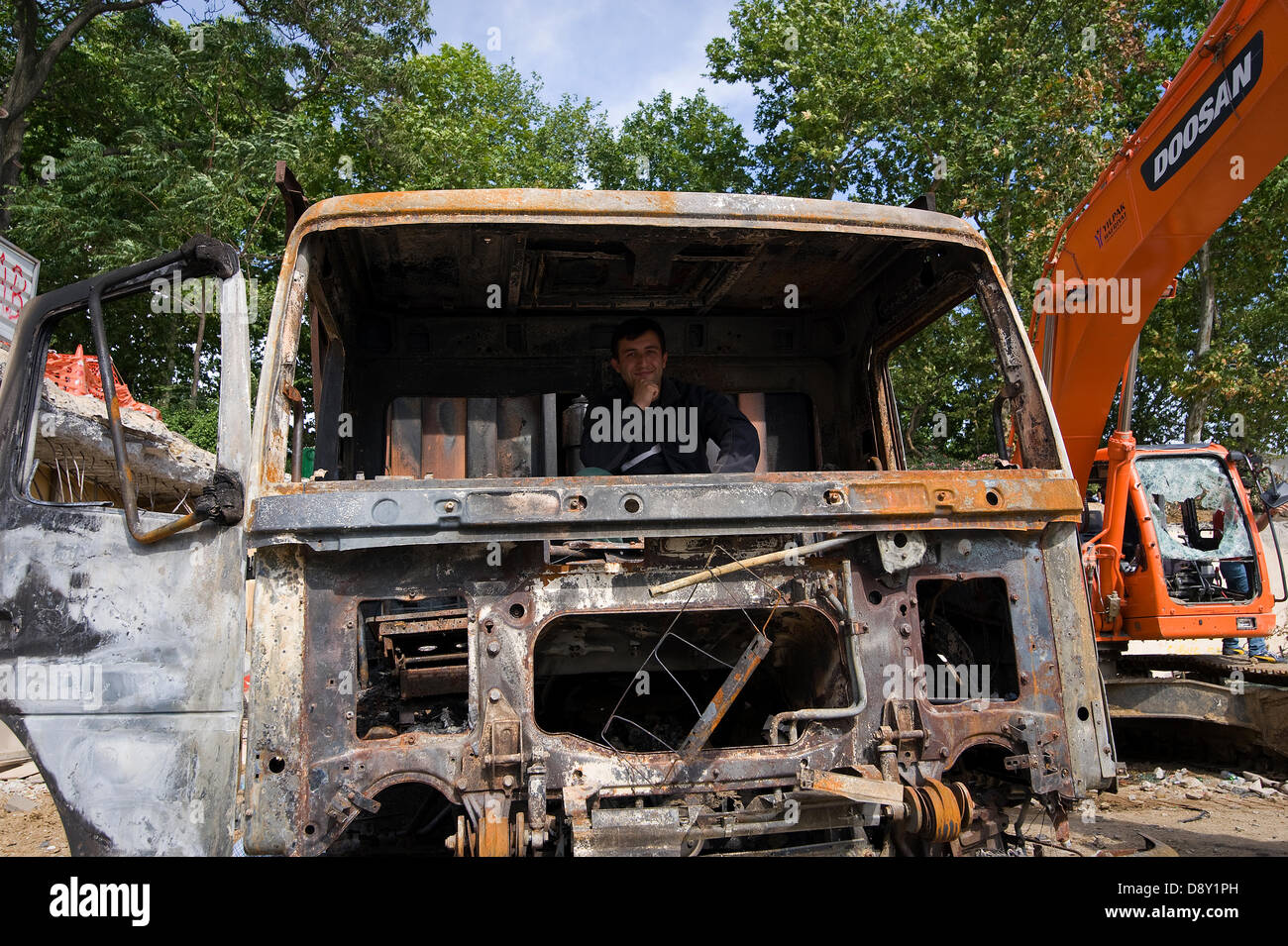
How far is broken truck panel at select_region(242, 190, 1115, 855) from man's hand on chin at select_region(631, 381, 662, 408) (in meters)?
0.99

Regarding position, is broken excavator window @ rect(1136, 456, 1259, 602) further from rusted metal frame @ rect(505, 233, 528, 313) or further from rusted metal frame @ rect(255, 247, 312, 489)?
rusted metal frame @ rect(255, 247, 312, 489)

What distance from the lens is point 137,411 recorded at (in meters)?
9.16

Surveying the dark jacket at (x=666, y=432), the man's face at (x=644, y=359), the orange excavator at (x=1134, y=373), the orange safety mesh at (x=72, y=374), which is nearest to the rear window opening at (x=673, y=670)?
the dark jacket at (x=666, y=432)

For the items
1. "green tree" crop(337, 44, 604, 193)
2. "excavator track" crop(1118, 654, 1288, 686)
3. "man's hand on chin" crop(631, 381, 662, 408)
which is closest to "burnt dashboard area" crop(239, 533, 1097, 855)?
"man's hand on chin" crop(631, 381, 662, 408)

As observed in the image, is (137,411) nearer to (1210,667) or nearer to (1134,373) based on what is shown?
(1134,373)

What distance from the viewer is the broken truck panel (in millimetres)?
2609

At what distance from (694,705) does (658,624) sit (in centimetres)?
53

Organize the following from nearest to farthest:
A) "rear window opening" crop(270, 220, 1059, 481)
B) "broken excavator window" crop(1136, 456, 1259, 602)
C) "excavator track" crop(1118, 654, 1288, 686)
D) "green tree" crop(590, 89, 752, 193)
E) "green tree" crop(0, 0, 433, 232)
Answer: "rear window opening" crop(270, 220, 1059, 481) → "excavator track" crop(1118, 654, 1288, 686) → "broken excavator window" crop(1136, 456, 1259, 602) → "green tree" crop(0, 0, 433, 232) → "green tree" crop(590, 89, 752, 193)

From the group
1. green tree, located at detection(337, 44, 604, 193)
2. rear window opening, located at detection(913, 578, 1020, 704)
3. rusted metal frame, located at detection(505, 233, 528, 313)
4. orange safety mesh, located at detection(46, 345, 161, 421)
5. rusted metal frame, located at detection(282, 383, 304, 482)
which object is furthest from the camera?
green tree, located at detection(337, 44, 604, 193)

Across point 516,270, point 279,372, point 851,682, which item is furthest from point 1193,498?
point 279,372

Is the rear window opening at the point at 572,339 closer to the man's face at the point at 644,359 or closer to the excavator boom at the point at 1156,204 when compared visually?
the man's face at the point at 644,359

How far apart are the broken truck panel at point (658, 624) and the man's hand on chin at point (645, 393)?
99 cm

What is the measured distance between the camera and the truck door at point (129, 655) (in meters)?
2.67

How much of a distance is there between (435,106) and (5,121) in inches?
441
